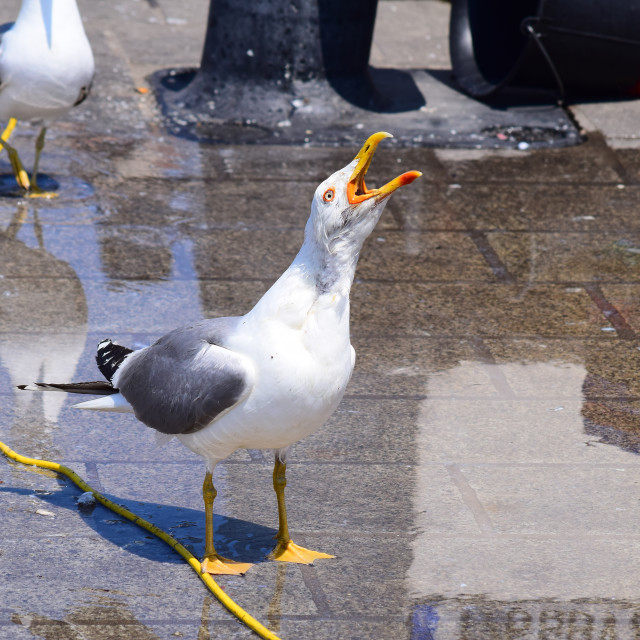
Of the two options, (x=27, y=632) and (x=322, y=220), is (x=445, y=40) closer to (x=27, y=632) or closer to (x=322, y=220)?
(x=322, y=220)

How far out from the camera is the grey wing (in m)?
3.85

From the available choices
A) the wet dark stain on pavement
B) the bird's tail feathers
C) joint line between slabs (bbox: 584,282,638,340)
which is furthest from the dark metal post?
the wet dark stain on pavement

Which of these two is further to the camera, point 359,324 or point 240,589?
point 359,324

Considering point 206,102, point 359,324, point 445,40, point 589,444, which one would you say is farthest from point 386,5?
point 589,444

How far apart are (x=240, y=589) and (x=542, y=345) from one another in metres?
2.79

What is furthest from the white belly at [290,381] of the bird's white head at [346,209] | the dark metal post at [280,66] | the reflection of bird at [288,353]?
the dark metal post at [280,66]

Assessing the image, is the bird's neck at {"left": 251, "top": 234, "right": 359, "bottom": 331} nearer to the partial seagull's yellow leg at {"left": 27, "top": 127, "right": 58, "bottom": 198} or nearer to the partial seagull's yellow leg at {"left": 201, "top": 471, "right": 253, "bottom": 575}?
the partial seagull's yellow leg at {"left": 201, "top": 471, "right": 253, "bottom": 575}

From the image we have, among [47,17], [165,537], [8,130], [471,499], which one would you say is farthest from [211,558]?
[8,130]

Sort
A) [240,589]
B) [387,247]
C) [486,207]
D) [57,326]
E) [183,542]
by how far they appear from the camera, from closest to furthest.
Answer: [240,589] → [183,542] → [57,326] → [387,247] → [486,207]

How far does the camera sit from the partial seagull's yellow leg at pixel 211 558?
13.2 feet

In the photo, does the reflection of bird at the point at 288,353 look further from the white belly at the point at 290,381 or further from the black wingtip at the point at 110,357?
the black wingtip at the point at 110,357

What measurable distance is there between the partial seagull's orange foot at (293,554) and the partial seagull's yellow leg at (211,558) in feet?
0.36

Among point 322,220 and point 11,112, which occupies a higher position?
point 322,220

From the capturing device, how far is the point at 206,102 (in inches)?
401
